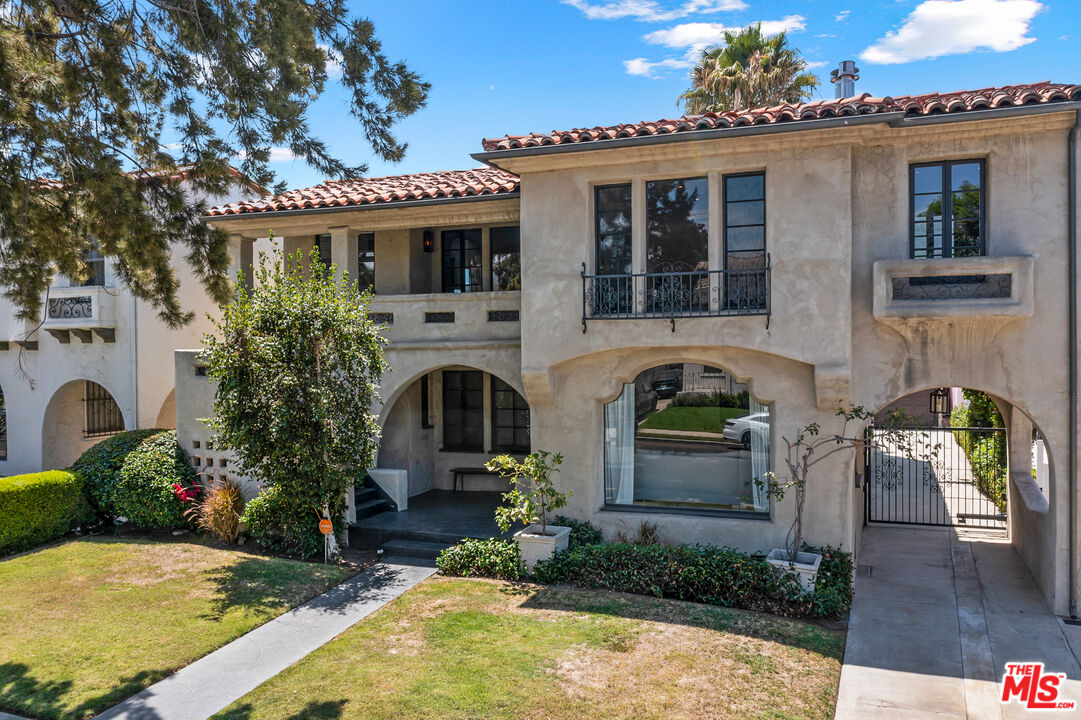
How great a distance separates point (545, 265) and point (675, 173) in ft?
7.89

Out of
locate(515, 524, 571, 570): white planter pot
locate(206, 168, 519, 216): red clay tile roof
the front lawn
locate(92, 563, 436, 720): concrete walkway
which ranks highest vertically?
locate(206, 168, 519, 216): red clay tile roof

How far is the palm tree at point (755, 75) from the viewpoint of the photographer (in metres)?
23.8

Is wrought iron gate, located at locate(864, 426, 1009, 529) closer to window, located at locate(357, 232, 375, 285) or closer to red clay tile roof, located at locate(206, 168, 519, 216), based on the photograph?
red clay tile roof, located at locate(206, 168, 519, 216)

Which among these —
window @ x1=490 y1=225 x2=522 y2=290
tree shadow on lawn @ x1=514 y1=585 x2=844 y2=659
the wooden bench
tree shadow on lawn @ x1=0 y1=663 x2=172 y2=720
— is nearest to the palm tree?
window @ x1=490 y1=225 x2=522 y2=290

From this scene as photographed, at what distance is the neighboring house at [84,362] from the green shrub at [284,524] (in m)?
6.47

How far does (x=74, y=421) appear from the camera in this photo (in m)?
19.5

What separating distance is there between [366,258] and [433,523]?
20.4 feet

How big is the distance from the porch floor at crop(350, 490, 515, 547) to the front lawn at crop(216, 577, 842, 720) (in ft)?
8.20

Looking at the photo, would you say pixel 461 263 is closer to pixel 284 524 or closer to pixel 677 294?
pixel 677 294

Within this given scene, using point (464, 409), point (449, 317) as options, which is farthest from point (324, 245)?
point (464, 409)

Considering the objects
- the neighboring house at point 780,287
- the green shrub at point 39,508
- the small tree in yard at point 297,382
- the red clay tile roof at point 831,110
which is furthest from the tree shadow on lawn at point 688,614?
the green shrub at point 39,508

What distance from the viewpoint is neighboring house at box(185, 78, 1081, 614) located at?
32.8 feet

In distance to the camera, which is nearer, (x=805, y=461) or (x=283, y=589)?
(x=805, y=461)

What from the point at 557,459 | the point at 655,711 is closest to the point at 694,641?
the point at 655,711
